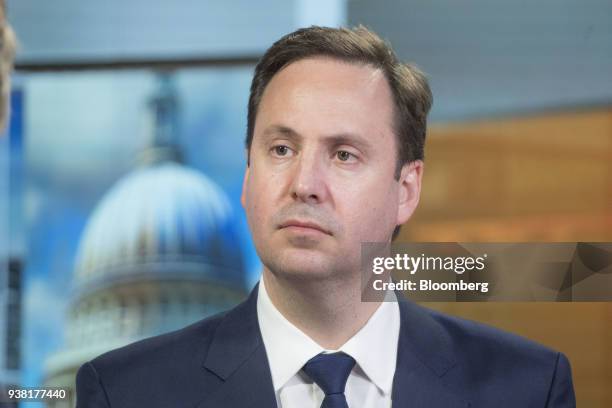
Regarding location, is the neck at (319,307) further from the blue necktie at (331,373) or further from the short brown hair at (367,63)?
the short brown hair at (367,63)

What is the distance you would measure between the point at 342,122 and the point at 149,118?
45.3 inches

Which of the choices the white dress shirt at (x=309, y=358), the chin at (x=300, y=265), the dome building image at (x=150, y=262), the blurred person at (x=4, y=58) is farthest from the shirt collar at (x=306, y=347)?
the blurred person at (x=4, y=58)

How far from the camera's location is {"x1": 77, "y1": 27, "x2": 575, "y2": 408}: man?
67.5 inches

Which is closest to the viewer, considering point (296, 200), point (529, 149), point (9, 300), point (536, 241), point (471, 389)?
point (296, 200)

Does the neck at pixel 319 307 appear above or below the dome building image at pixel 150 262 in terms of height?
below

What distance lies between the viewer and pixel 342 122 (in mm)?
1775

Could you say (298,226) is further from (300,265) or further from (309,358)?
(309,358)

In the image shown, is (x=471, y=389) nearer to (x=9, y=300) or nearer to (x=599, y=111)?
(x=599, y=111)

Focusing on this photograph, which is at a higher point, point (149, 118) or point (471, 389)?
point (149, 118)

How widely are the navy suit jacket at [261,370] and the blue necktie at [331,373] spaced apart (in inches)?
3.7

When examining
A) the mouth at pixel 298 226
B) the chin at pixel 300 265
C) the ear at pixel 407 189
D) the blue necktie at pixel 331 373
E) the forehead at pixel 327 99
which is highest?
the forehead at pixel 327 99

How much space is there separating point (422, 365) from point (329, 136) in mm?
489

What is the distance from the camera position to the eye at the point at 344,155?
1762 millimetres

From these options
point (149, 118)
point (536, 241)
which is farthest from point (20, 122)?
point (536, 241)
